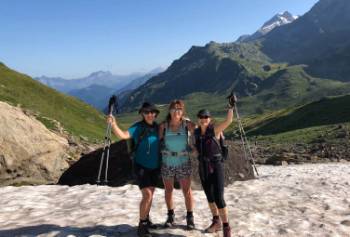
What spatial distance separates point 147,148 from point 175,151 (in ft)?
2.57

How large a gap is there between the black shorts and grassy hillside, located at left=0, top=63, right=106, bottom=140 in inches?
2303

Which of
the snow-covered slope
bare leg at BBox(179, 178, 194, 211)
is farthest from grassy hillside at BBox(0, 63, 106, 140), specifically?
bare leg at BBox(179, 178, 194, 211)

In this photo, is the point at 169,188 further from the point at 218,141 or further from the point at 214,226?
the point at 218,141

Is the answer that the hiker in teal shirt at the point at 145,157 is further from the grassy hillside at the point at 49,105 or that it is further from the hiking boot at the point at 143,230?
the grassy hillside at the point at 49,105

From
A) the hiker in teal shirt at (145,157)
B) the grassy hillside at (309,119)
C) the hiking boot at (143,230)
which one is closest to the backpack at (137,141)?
the hiker in teal shirt at (145,157)

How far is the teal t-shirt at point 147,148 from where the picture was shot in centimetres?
1211

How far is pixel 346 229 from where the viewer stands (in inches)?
544

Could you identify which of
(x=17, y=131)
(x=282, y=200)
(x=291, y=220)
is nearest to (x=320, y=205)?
(x=282, y=200)

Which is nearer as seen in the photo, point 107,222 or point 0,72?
point 107,222

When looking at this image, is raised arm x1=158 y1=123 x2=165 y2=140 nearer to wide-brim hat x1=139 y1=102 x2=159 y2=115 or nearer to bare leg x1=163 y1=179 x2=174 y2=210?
wide-brim hat x1=139 y1=102 x2=159 y2=115

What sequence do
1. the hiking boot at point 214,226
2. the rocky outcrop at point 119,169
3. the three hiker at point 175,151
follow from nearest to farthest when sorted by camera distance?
1. the three hiker at point 175,151
2. the hiking boot at point 214,226
3. the rocky outcrop at point 119,169

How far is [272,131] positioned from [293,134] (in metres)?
29.6

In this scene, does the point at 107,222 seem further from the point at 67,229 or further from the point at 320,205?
the point at 320,205

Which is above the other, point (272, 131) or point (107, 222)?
point (272, 131)
